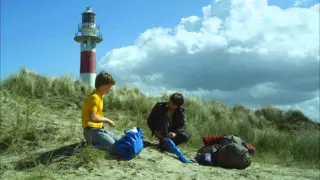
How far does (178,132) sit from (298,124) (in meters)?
11.0

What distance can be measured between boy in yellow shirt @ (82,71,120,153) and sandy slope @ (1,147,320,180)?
1.43 feet

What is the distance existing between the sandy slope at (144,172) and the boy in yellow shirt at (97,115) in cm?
43

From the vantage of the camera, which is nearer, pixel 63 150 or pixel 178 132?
pixel 63 150

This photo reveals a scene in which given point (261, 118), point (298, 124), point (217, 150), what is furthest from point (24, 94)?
point (298, 124)

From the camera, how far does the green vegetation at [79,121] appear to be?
7.55 metres

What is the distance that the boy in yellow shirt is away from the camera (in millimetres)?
6379

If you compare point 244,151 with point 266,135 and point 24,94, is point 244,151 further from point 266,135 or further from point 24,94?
point 24,94

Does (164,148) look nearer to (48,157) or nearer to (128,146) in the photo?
(128,146)

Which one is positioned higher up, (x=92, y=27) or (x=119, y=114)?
(x=92, y=27)

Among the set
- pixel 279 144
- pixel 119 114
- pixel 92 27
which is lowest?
pixel 279 144

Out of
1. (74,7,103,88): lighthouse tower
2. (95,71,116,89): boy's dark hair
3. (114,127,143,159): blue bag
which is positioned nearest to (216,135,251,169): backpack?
(114,127,143,159): blue bag

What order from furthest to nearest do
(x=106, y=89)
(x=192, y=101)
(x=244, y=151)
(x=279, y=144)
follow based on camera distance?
(x=192, y=101)
(x=279, y=144)
(x=244, y=151)
(x=106, y=89)

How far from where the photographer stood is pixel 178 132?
7.68m

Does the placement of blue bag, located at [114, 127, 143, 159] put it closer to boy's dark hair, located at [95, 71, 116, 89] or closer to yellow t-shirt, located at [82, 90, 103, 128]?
yellow t-shirt, located at [82, 90, 103, 128]
